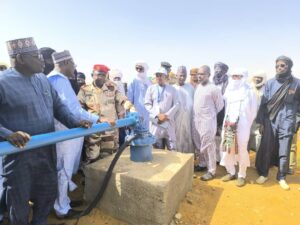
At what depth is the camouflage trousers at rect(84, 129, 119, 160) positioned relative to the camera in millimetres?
3619

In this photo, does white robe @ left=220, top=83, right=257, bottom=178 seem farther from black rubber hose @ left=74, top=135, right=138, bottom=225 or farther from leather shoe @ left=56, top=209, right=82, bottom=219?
leather shoe @ left=56, top=209, right=82, bottom=219

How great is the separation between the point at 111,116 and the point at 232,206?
2.13m

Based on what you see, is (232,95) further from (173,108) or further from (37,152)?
(37,152)

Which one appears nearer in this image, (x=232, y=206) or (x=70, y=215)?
(x=70, y=215)

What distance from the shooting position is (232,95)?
450 centimetres

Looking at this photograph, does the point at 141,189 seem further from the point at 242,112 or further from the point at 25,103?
the point at 242,112

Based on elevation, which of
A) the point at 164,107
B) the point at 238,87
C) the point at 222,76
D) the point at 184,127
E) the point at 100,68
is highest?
the point at 100,68

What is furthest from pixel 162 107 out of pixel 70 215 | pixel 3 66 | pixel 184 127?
pixel 3 66

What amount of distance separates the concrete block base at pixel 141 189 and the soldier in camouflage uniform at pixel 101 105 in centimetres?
34

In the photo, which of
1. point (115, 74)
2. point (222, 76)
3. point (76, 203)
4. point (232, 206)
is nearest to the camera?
point (76, 203)

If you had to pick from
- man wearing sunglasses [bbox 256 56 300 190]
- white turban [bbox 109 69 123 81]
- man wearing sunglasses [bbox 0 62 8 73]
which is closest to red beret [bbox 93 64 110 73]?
man wearing sunglasses [bbox 0 62 8 73]

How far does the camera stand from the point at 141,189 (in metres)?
2.84

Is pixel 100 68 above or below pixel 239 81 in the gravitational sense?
above

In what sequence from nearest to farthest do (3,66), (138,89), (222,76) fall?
(3,66)
(222,76)
(138,89)
